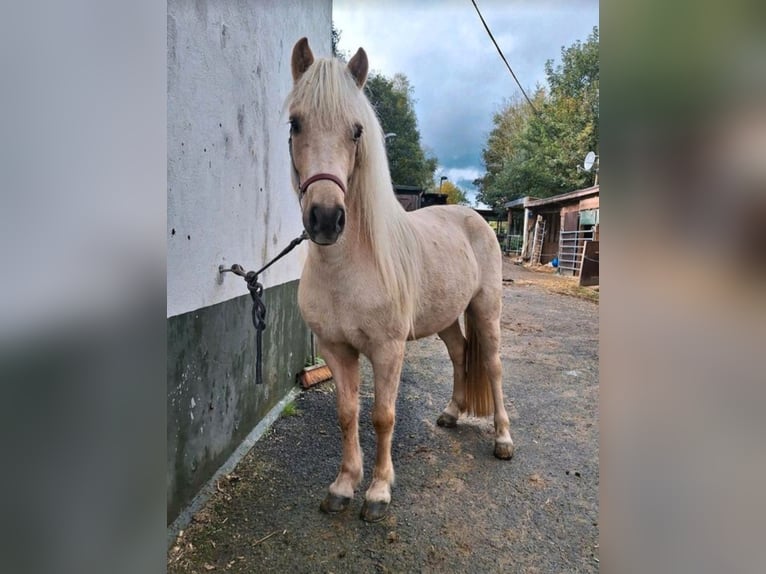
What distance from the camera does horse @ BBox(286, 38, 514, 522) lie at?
4.55 feet

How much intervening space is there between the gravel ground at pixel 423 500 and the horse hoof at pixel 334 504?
0.10 ft

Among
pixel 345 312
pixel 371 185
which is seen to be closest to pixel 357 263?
pixel 345 312

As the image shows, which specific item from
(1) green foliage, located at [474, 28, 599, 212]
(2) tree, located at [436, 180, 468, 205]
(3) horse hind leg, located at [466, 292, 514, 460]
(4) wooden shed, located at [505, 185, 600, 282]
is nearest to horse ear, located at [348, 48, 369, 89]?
(3) horse hind leg, located at [466, 292, 514, 460]

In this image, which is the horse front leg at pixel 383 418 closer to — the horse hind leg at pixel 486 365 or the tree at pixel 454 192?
the horse hind leg at pixel 486 365

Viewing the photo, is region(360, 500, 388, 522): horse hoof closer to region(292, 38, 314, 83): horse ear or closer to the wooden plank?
region(292, 38, 314, 83): horse ear

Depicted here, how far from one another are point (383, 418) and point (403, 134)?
21.7 meters

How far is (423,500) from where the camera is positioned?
1.83m

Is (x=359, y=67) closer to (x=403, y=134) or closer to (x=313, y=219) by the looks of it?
(x=313, y=219)

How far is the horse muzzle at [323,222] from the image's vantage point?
129cm

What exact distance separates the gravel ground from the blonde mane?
0.85 m
